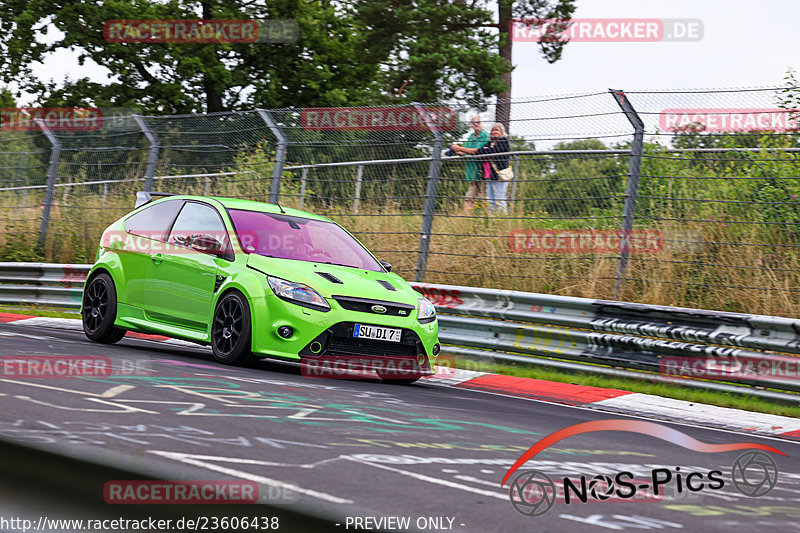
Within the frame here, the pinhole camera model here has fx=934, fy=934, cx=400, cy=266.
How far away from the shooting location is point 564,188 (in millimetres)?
10773

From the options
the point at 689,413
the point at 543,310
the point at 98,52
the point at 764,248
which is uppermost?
the point at 98,52

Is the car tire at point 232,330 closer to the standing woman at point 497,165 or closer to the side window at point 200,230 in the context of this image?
the side window at point 200,230

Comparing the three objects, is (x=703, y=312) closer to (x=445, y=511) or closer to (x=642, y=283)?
(x=642, y=283)

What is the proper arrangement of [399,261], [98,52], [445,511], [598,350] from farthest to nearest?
[98,52] < [399,261] < [598,350] < [445,511]

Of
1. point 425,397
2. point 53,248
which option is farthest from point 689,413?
point 53,248

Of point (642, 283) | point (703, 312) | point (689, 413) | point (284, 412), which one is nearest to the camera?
point (284, 412)

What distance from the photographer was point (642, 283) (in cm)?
1015

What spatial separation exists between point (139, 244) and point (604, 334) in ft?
15.6

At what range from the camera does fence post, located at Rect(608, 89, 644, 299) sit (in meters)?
10.1

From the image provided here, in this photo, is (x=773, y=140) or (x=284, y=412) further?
(x=773, y=140)

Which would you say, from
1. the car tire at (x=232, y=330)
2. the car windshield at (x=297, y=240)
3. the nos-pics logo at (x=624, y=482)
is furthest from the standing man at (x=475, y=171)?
the nos-pics logo at (x=624, y=482)

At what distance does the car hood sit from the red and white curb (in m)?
1.07

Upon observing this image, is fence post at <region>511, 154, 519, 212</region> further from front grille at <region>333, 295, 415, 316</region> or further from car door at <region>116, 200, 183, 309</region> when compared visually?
car door at <region>116, 200, 183, 309</region>

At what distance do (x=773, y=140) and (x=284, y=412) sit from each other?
6.75 m
